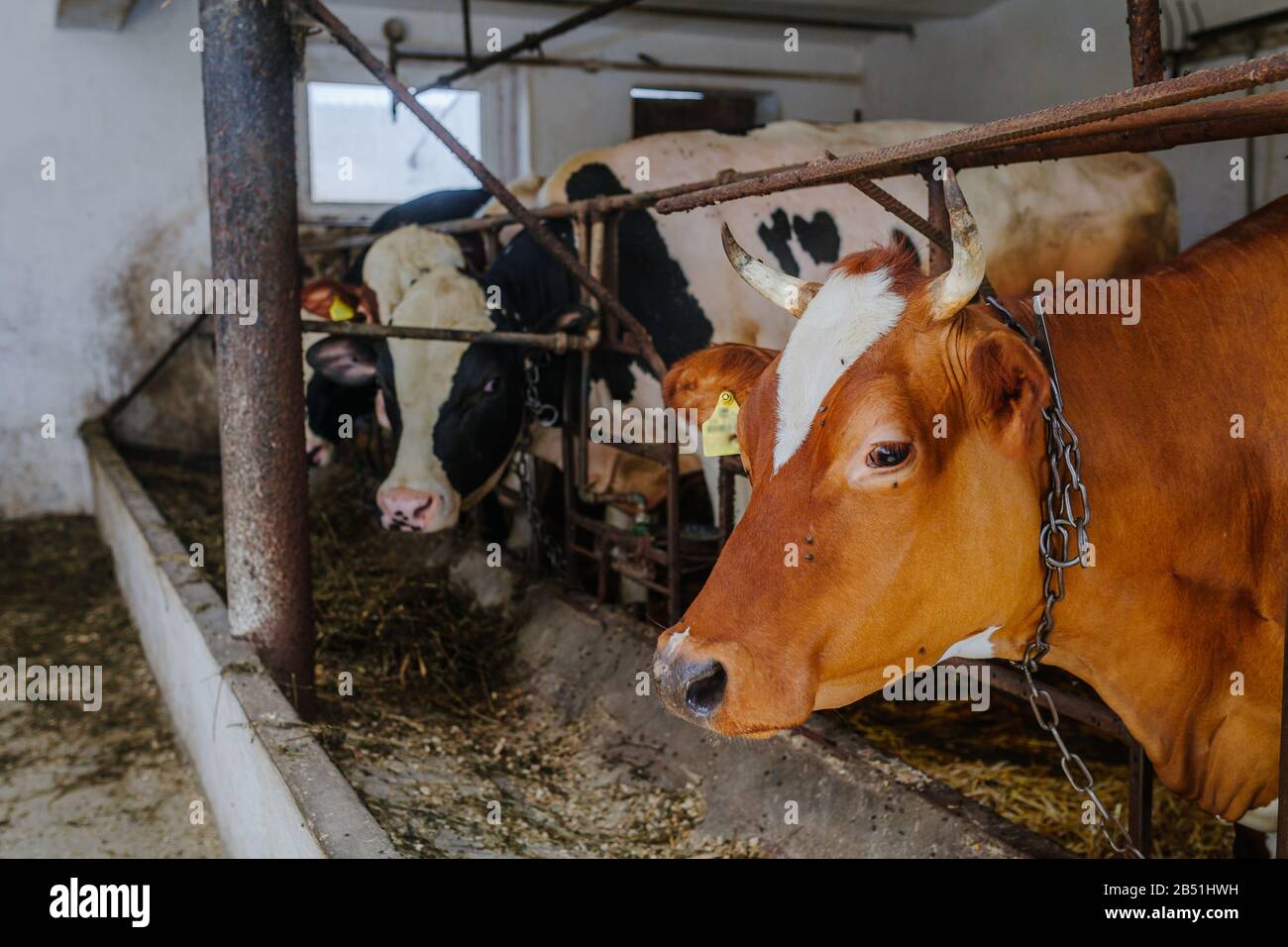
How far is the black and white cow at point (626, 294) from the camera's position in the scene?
440 cm

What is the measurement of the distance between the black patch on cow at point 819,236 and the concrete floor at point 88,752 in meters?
3.04

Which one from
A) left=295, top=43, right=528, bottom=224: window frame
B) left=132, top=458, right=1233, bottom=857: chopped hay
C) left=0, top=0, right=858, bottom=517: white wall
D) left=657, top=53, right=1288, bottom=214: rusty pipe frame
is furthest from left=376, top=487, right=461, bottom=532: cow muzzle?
left=0, top=0, right=858, bottom=517: white wall

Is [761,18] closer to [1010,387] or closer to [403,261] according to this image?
[403,261]

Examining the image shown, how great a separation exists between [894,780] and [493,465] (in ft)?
7.59

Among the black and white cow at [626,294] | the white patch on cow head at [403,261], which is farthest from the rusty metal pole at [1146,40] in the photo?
the white patch on cow head at [403,261]

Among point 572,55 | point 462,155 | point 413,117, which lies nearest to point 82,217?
point 413,117

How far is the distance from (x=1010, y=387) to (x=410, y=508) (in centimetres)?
280

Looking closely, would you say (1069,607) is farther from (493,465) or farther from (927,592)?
(493,465)

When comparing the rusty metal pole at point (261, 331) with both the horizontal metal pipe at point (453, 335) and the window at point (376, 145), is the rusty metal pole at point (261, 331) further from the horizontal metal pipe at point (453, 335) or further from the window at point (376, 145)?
the window at point (376, 145)

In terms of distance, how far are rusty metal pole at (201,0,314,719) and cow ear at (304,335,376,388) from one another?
136 cm

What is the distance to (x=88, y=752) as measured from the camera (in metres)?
4.28
